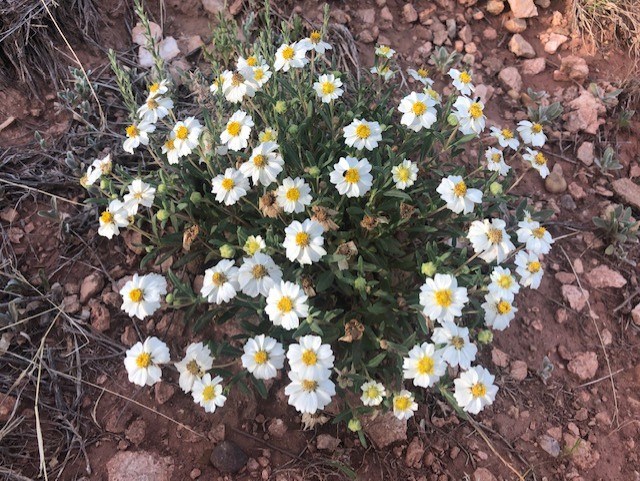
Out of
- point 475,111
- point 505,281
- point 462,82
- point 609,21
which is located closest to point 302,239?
point 505,281

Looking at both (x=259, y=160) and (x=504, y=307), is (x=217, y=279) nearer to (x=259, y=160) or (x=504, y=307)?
(x=259, y=160)

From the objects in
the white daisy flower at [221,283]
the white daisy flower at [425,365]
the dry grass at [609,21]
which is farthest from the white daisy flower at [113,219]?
the dry grass at [609,21]

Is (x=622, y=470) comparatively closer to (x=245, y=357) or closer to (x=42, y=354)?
(x=245, y=357)

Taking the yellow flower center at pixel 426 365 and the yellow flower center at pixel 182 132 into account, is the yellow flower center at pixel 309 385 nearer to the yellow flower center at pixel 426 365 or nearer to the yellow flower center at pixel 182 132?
the yellow flower center at pixel 426 365

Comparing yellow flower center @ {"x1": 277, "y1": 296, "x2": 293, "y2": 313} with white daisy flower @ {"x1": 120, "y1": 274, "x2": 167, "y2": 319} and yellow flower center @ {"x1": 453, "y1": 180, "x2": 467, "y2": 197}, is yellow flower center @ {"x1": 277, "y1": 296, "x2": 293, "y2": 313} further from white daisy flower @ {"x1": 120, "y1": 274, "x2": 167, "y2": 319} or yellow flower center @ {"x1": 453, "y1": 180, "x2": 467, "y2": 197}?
yellow flower center @ {"x1": 453, "y1": 180, "x2": 467, "y2": 197}

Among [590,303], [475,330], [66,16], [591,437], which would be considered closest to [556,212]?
[590,303]

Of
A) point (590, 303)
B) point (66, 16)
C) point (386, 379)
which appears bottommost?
point (590, 303)

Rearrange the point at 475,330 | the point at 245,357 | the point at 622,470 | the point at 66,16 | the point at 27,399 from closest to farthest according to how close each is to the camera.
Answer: the point at 245,357 → the point at 27,399 → the point at 622,470 → the point at 475,330 → the point at 66,16
